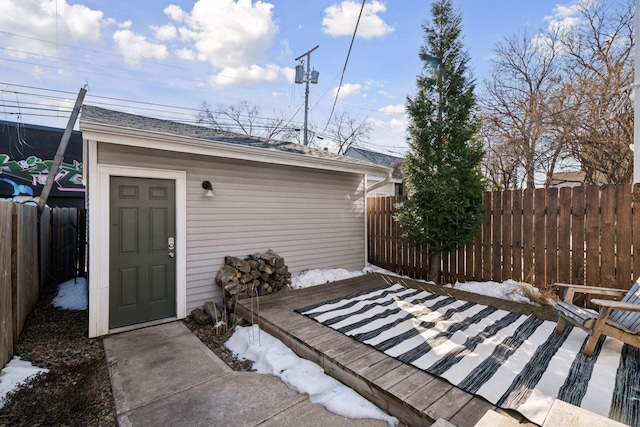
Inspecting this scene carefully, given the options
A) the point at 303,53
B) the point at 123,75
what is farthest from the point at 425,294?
the point at 123,75

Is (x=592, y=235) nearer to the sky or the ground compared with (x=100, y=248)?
nearer to the sky

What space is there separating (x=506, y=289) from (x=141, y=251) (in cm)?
504

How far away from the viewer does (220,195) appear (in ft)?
14.6

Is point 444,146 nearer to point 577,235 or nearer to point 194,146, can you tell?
point 577,235

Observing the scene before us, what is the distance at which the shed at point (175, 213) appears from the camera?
11.4ft

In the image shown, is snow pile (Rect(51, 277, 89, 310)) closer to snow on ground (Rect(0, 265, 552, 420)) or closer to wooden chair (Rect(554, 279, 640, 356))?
snow on ground (Rect(0, 265, 552, 420))

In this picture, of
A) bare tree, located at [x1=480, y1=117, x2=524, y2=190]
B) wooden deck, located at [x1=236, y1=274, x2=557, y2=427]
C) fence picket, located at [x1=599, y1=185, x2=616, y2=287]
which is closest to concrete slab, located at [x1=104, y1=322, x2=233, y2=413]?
wooden deck, located at [x1=236, y1=274, x2=557, y2=427]

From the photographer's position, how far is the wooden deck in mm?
1835

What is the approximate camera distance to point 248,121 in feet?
62.8

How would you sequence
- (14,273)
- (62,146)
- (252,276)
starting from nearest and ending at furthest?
1. (14,273)
2. (252,276)
3. (62,146)

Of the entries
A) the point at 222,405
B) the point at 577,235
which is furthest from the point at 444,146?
the point at 222,405

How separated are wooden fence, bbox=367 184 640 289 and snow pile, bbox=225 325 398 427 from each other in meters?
3.50

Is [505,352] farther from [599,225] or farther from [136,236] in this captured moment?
[136,236]

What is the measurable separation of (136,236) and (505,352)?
13.6 feet
